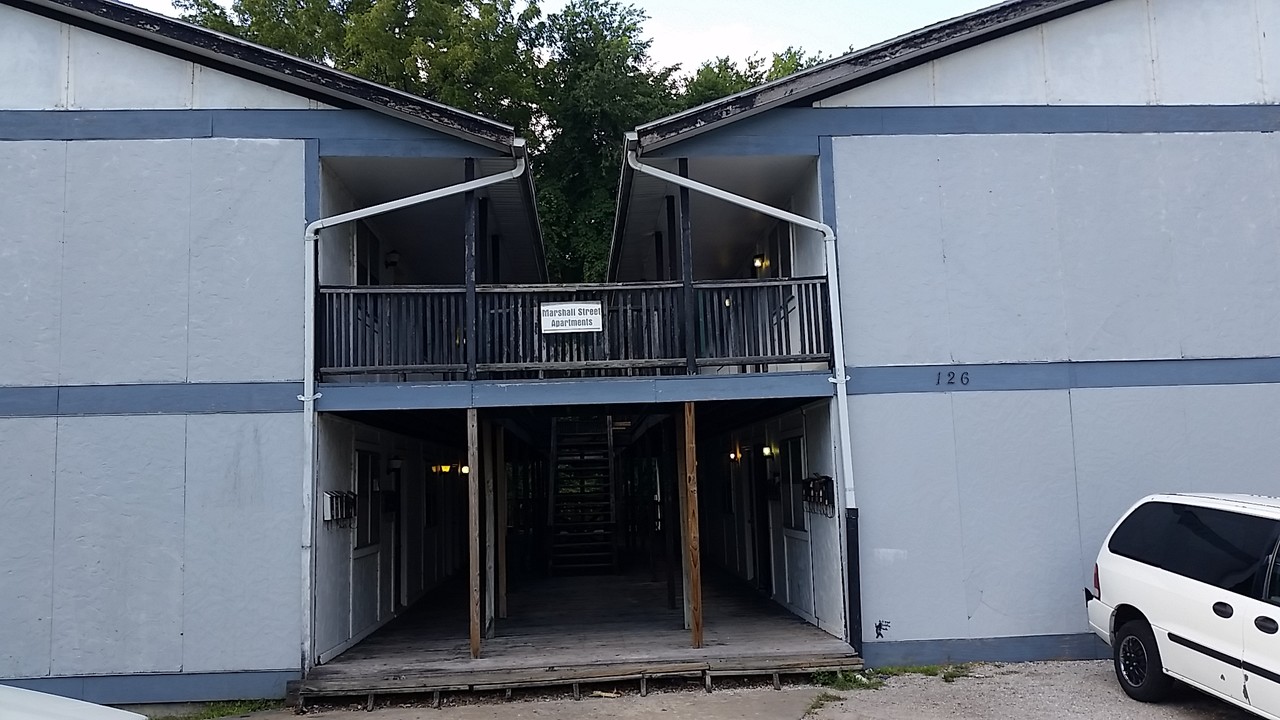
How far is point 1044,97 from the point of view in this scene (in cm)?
1018

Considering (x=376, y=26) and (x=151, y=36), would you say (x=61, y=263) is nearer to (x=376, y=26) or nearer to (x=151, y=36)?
(x=151, y=36)

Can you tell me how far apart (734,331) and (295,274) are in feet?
14.8

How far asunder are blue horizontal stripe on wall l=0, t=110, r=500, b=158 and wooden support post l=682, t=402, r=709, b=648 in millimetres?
3575

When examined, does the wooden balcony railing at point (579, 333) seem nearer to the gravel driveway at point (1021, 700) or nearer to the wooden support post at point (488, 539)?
the wooden support post at point (488, 539)

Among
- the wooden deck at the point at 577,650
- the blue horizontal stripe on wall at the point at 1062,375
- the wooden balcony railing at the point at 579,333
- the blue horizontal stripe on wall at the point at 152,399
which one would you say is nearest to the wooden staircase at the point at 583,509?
the wooden deck at the point at 577,650

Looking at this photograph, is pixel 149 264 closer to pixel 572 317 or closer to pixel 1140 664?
pixel 572 317

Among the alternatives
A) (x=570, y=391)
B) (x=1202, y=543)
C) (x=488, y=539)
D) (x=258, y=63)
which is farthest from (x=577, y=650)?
(x=258, y=63)

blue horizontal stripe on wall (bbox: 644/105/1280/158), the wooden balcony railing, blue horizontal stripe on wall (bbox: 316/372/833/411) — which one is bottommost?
blue horizontal stripe on wall (bbox: 316/372/833/411)

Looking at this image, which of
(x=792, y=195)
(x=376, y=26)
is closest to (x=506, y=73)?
(x=376, y=26)

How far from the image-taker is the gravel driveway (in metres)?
7.61

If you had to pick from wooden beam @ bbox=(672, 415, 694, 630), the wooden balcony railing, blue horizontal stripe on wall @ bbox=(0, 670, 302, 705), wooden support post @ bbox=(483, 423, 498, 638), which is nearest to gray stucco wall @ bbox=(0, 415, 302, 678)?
blue horizontal stripe on wall @ bbox=(0, 670, 302, 705)

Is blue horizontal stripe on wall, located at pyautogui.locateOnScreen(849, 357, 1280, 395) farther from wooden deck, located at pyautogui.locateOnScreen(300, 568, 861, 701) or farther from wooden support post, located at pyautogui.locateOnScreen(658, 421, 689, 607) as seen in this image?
wooden deck, located at pyautogui.locateOnScreen(300, 568, 861, 701)

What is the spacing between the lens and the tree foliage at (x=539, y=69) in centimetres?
2417

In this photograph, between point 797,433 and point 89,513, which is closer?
point 89,513
